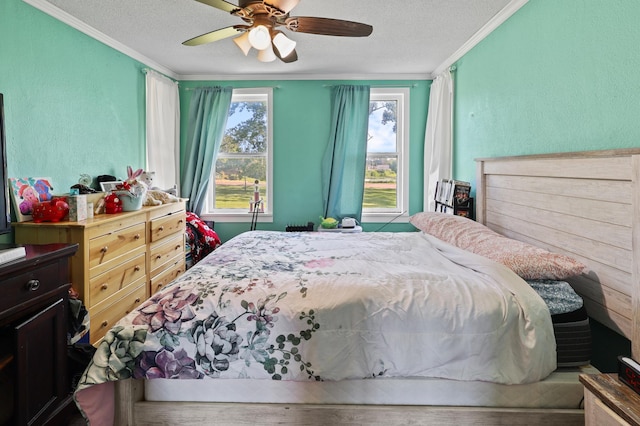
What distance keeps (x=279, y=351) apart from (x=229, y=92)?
3.71 m

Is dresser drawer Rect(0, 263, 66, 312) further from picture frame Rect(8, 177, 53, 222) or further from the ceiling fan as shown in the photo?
the ceiling fan

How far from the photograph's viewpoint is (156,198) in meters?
3.49

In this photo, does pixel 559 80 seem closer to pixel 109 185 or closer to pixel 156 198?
pixel 156 198

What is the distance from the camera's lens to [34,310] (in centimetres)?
171

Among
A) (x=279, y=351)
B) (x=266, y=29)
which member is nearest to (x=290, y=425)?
(x=279, y=351)

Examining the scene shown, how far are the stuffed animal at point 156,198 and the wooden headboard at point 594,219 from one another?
2.94 m

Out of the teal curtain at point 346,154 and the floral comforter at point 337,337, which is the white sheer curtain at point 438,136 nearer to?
the teal curtain at point 346,154

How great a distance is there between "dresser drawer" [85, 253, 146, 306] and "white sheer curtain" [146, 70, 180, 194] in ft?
4.35

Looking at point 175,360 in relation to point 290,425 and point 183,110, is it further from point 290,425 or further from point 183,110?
point 183,110

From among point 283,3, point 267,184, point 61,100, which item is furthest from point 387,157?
point 61,100

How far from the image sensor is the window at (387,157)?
455cm

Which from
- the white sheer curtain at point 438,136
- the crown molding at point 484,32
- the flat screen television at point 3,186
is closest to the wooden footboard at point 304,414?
the flat screen television at point 3,186

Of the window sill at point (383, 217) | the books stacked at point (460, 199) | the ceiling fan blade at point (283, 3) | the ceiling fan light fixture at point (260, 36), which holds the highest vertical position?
the ceiling fan blade at point (283, 3)

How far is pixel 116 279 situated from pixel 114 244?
26 cm
